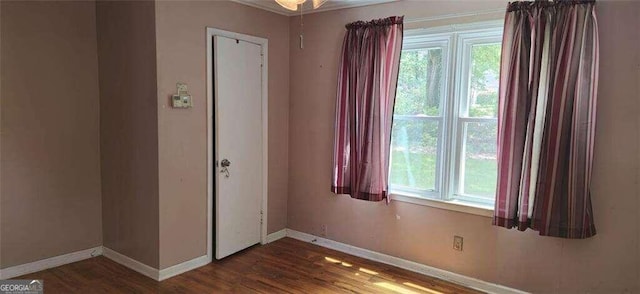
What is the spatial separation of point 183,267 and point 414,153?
7.46 feet

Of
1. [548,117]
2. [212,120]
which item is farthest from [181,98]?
[548,117]

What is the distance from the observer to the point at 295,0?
2174mm

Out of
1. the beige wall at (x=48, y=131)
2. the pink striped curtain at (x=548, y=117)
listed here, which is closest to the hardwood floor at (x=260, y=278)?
the beige wall at (x=48, y=131)

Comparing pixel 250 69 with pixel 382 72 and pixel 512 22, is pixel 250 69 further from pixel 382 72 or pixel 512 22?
pixel 512 22

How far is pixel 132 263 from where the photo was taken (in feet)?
11.5

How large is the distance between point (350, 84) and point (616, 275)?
248 centimetres

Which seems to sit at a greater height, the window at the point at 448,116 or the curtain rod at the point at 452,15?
the curtain rod at the point at 452,15

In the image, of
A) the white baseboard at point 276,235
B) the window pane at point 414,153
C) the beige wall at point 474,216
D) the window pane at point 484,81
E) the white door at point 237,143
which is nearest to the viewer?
the beige wall at point 474,216

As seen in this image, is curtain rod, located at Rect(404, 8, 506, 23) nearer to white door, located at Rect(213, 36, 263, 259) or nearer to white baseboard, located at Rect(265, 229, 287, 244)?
white door, located at Rect(213, 36, 263, 259)

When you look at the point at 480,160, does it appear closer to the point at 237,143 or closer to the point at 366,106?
the point at 366,106

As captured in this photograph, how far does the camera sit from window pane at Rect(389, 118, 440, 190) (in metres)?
3.50

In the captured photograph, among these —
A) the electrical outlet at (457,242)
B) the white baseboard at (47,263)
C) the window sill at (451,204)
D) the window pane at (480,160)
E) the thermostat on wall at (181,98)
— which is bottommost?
the white baseboard at (47,263)

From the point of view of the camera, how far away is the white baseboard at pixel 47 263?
130 inches

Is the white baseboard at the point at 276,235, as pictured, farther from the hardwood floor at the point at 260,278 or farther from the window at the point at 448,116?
the window at the point at 448,116
